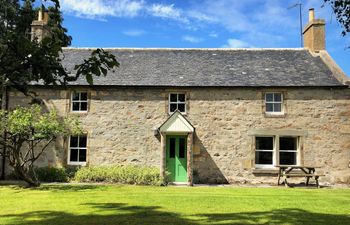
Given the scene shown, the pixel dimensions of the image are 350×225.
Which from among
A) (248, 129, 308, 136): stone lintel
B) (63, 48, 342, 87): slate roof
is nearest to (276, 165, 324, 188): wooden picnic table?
(248, 129, 308, 136): stone lintel

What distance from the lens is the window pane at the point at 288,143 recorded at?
18.0 meters

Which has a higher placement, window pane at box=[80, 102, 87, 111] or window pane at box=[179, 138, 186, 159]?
window pane at box=[80, 102, 87, 111]

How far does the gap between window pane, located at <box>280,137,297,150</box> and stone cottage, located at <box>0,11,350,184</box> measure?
0.02 metres

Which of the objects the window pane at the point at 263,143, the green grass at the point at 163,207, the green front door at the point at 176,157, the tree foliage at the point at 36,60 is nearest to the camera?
the tree foliage at the point at 36,60

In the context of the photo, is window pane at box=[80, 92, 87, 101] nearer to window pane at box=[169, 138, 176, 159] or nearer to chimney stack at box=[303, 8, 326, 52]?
window pane at box=[169, 138, 176, 159]

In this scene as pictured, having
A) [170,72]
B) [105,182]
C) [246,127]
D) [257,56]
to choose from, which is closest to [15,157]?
[105,182]

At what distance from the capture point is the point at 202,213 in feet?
30.1

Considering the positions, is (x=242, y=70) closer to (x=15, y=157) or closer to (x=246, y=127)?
(x=246, y=127)

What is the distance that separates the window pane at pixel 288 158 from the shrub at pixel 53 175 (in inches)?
410

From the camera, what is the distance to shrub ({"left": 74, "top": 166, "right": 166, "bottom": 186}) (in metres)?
16.5

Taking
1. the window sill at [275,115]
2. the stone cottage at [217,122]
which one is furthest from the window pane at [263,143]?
the window sill at [275,115]

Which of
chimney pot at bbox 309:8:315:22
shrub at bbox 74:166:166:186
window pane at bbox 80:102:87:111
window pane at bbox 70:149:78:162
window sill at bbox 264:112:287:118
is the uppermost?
chimney pot at bbox 309:8:315:22

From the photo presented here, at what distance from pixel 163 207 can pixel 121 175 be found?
Result: 24.0 ft

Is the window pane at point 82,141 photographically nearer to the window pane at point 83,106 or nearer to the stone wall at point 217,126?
the stone wall at point 217,126
